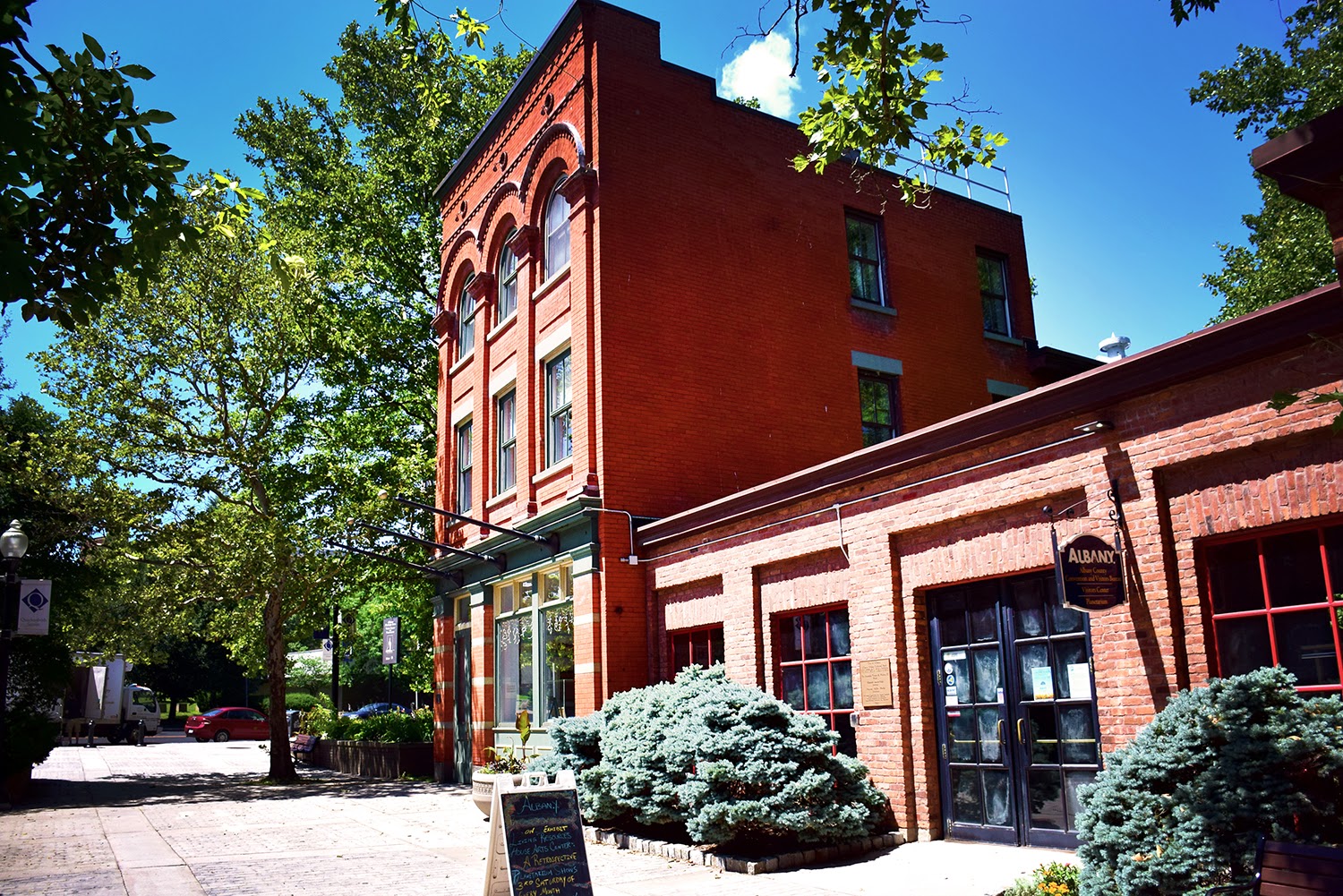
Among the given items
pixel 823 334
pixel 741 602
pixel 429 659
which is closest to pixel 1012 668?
pixel 741 602

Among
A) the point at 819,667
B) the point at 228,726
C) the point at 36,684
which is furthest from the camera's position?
the point at 228,726

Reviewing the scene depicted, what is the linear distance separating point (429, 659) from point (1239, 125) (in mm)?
26422

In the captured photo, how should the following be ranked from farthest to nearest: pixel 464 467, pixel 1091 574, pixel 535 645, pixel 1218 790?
1. pixel 464 467
2. pixel 535 645
3. pixel 1091 574
4. pixel 1218 790

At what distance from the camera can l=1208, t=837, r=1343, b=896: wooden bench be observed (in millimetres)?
5473

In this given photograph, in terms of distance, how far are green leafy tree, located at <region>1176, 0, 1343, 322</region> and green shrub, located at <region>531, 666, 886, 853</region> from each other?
16.7 metres

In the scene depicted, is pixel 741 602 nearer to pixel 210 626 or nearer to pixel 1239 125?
pixel 210 626

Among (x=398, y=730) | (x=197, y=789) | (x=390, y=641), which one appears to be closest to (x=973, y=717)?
(x=197, y=789)

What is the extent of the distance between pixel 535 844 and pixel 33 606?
1360 centimetres

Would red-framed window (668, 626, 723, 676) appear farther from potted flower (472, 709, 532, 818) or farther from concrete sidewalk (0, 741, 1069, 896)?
concrete sidewalk (0, 741, 1069, 896)

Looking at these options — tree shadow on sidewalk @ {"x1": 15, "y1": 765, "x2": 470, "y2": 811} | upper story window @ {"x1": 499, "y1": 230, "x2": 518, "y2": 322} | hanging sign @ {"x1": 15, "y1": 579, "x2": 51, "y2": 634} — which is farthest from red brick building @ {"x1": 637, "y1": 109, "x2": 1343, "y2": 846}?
hanging sign @ {"x1": 15, "y1": 579, "x2": 51, "y2": 634}

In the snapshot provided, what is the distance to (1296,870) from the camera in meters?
5.64

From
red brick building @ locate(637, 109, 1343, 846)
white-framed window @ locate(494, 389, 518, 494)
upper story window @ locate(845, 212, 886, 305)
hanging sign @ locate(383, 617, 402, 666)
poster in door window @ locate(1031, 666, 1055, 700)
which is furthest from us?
hanging sign @ locate(383, 617, 402, 666)

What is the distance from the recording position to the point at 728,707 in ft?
38.0

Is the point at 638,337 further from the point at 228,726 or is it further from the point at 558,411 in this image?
the point at 228,726
